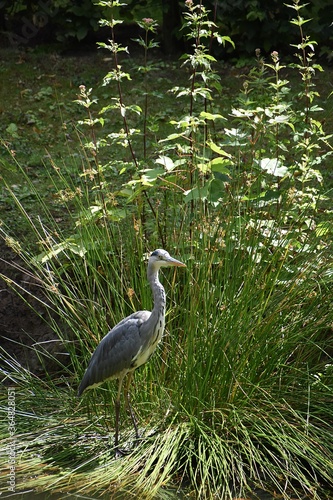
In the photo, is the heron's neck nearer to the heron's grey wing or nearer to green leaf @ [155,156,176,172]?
the heron's grey wing

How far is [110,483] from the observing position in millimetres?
4066

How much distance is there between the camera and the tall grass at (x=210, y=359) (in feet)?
13.6

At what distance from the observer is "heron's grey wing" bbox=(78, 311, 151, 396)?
418 cm

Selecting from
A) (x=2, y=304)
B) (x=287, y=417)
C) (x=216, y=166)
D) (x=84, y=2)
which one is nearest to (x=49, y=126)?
(x=84, y=2)

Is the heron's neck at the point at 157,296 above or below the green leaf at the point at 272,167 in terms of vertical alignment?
below

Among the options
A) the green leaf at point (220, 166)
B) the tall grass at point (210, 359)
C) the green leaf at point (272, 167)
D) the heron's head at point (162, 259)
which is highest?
the green leaf at point (220, 166)

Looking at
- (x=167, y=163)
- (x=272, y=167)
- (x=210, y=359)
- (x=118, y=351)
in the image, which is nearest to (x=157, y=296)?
(x=118, y=351)

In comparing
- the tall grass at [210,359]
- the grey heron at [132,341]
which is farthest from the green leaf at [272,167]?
the grey heron at [132,341]

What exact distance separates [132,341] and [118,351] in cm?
9

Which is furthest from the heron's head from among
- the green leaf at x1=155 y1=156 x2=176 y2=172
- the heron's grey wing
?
the green leaf at x1=155 y1=156 x2=176 y2=172

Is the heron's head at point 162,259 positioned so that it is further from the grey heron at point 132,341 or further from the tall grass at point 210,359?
the tall grass at point 210,359

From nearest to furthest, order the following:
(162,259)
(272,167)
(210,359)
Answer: (162,259), (210,359), (272,167)

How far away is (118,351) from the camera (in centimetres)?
418

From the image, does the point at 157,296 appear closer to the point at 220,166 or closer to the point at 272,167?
the point at 220,166
